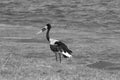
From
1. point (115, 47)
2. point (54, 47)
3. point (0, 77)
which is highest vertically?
point (0, 77)

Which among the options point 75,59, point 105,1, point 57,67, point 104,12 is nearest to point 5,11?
point 104,12

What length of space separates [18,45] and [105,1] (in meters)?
84.5

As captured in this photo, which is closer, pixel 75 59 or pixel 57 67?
pixel 57 67

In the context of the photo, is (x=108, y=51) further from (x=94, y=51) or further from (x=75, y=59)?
(x=75, y=59)

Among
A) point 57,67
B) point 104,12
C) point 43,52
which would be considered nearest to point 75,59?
point 43,52

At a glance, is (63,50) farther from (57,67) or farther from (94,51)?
(94,51)

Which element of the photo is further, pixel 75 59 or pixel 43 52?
pixel 43 52

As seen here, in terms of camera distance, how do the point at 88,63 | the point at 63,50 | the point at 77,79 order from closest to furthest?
the point at 77,79 < the point at 63,50 < the point at 88,63

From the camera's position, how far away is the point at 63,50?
75.3ft

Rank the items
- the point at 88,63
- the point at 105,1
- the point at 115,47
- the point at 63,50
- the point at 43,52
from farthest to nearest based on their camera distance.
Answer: the point at 105,1, the point at 115,47, the point at 43,52, the point at 88,63, the point at 63,50

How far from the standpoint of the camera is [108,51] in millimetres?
33656

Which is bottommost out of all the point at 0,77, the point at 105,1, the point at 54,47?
the point at 105,1

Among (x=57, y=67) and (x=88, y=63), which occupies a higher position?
(x=57, y=67)

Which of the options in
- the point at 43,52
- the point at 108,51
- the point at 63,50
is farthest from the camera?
the point at 108,51
